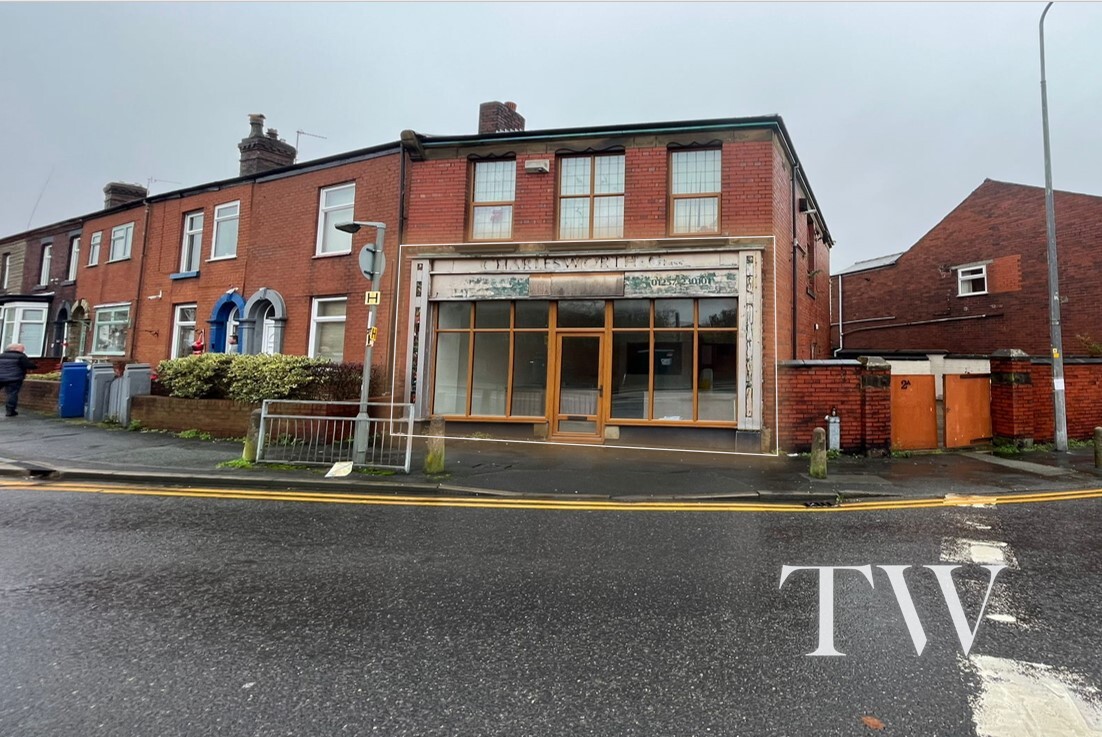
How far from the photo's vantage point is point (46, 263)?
24.1 metres

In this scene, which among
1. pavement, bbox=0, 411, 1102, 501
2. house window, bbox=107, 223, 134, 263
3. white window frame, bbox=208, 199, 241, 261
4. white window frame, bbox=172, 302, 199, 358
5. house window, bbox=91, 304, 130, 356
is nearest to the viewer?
pavement, bbox=0, 411, 1102, 501

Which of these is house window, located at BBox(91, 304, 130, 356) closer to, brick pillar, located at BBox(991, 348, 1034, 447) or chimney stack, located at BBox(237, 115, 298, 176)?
chimney stack, located at BBox(237, 115, 298, 176)

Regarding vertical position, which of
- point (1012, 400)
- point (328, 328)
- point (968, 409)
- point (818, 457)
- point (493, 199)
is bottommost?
point (818, 457)

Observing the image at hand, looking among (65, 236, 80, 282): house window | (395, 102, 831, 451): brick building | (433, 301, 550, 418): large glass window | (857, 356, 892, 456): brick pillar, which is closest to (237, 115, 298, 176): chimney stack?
(395, 102, 831, 451): brick building

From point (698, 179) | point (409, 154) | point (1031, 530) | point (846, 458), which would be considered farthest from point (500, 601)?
point (409, 154)

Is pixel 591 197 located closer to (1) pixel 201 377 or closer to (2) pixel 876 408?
(2) pixel 876 408

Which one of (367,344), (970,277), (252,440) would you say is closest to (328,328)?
(252,440)

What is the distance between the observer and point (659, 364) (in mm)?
11727

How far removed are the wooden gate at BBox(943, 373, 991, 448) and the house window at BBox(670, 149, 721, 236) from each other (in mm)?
5994

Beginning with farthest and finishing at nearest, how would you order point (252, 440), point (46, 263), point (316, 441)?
point (46, 263) < point (252, 440) < point (316, 441)

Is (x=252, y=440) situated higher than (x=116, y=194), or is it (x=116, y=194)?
(x=116, y=194)

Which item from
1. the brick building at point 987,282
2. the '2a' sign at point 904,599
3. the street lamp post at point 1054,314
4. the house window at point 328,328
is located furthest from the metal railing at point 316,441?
the brick building at point 987,282

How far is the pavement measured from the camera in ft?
23.9

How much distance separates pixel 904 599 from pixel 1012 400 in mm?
10562
